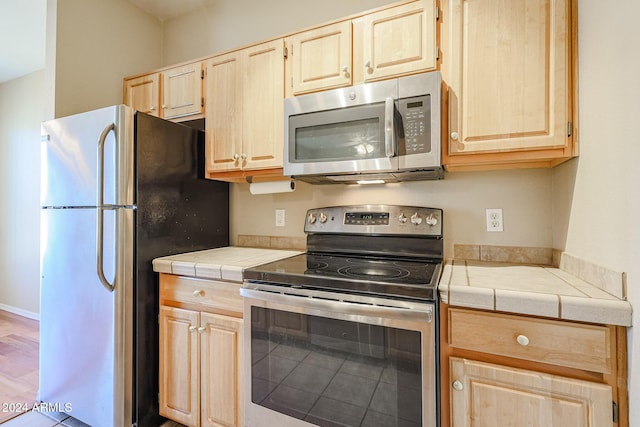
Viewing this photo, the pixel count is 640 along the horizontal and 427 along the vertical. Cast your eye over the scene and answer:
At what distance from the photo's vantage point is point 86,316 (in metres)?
1.58

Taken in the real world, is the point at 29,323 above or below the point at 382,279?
below

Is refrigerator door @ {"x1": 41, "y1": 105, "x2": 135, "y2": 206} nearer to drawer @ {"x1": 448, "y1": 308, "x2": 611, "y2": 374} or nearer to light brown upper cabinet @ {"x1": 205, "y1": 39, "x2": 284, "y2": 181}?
→ light brown upper cabinet @ {"x1": 205, "y1": 39, "x2": 284, "y2": 181}

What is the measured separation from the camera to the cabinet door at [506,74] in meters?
1.18

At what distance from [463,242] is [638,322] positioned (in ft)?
2.70

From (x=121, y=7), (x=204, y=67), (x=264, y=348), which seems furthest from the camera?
(x=121, y=7)

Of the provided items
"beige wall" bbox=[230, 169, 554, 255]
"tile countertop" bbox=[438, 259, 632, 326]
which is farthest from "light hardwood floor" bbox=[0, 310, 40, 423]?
"tile countertop" bbox=[438, 259, 632, 326]

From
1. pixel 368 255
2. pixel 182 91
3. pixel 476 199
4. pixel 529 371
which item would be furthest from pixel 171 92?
pixel 529 371

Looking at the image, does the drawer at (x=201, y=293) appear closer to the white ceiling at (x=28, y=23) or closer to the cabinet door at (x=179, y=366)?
the cabinet door at (x=179, y=366)

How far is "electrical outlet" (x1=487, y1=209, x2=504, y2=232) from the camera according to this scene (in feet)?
5.05

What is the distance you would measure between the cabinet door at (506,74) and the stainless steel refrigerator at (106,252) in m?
1.53

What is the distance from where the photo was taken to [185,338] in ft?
4.98

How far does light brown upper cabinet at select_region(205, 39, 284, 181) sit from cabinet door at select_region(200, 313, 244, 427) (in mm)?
853

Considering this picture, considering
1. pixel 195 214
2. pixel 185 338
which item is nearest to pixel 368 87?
pixel 195 214

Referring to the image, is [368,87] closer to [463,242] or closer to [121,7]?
[463,242]
